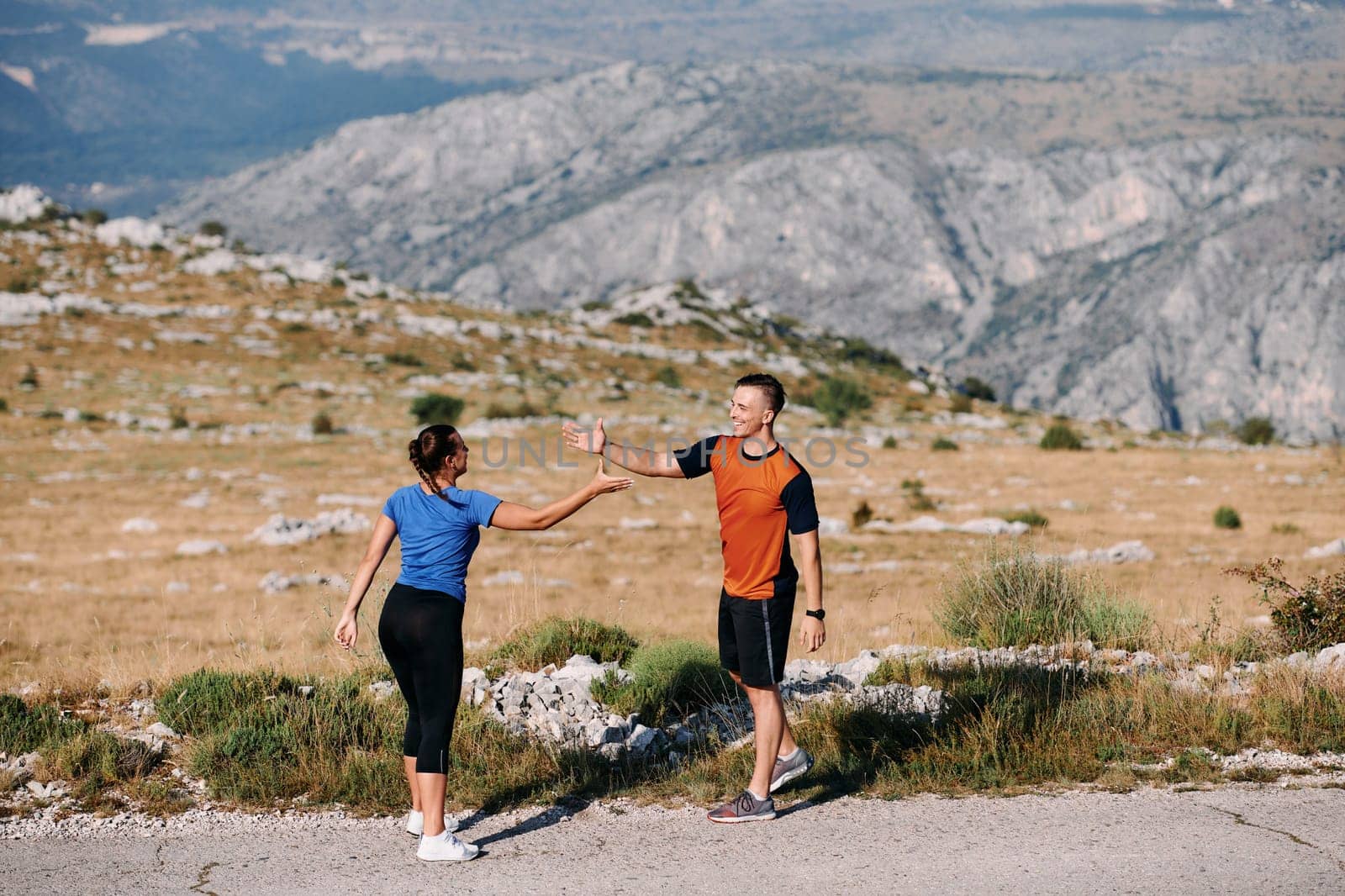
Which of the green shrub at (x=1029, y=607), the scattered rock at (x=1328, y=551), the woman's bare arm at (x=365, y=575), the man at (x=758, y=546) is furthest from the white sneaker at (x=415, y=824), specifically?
the scattered rock at (x=1328, y=551)

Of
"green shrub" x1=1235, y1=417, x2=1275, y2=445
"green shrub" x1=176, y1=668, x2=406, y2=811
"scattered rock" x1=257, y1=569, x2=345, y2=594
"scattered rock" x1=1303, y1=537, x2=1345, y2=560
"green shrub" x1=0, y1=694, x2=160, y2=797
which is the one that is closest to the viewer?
"green shrub" x1=176, y1=668, x2=406, y2=811

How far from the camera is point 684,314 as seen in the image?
87.6 m

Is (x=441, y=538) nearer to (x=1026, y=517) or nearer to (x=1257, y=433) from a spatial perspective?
(x=1026, y=517)

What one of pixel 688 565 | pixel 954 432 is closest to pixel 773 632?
pixel 688 565

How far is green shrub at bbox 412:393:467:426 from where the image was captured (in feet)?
136

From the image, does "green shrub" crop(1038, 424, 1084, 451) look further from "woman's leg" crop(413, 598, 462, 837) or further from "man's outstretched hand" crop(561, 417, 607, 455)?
"woman's leg" crop(413, 598, 462, 837)

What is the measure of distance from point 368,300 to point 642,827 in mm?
70462

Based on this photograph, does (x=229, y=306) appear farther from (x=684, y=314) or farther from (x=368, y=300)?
(x=684, y=314)

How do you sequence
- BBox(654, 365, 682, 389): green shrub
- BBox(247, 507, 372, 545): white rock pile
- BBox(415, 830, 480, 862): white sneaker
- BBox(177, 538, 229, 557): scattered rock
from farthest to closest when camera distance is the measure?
1. BBox(654, 365, 682, 389): green shrub
2. BBox(247, 507, 372, 545): white rock pile
3. BBox(177, 538, 229, 557): scattered rock
4. BBox(415, 830, 480, 862): white sneaker

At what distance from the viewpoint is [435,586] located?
19.2ft

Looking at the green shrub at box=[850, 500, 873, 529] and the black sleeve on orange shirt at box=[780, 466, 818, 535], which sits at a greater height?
the black sleeve on orange shirt at box=[780, 466, 818, 535]

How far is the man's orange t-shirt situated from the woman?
0.60 m

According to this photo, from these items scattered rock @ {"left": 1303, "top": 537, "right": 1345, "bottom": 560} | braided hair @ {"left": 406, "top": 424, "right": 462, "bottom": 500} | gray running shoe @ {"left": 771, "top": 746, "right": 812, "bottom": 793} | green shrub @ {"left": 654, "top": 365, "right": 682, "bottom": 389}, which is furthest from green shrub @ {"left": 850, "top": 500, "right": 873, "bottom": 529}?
green shrub @ {"left": 654, "top": 365, "right": 682, "bottom": 389}

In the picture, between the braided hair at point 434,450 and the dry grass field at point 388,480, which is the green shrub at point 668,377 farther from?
the braided hair at point 434,450
